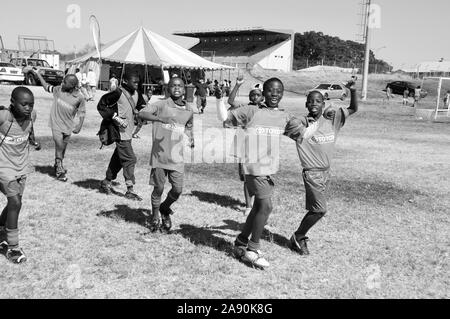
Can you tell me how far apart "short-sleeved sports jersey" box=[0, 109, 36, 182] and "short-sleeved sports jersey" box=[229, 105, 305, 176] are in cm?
219

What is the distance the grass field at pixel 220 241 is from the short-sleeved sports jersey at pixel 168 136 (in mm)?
935

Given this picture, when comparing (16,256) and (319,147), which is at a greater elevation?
(319,147)

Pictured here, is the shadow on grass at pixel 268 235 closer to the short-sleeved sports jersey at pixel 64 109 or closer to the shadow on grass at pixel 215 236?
the shadow on grass at pixel 215 236

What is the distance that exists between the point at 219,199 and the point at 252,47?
71134mm

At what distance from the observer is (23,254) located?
5.07 metres

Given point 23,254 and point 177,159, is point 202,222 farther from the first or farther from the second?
point 23,254

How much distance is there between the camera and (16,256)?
4980 millimetres

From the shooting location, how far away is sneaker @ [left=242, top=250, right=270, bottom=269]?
5094 mm

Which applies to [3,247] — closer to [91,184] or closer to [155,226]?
[155,226]

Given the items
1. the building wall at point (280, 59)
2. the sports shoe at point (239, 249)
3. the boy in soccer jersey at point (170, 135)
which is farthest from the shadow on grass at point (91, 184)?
the building wall at point (280, 59)

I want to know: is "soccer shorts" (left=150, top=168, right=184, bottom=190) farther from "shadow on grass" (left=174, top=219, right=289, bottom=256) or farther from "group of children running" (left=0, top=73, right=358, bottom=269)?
"shadow on grass" (left=174, top=219, right=289, bottom=256)

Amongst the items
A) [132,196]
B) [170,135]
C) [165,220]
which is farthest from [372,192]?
[170,135]
